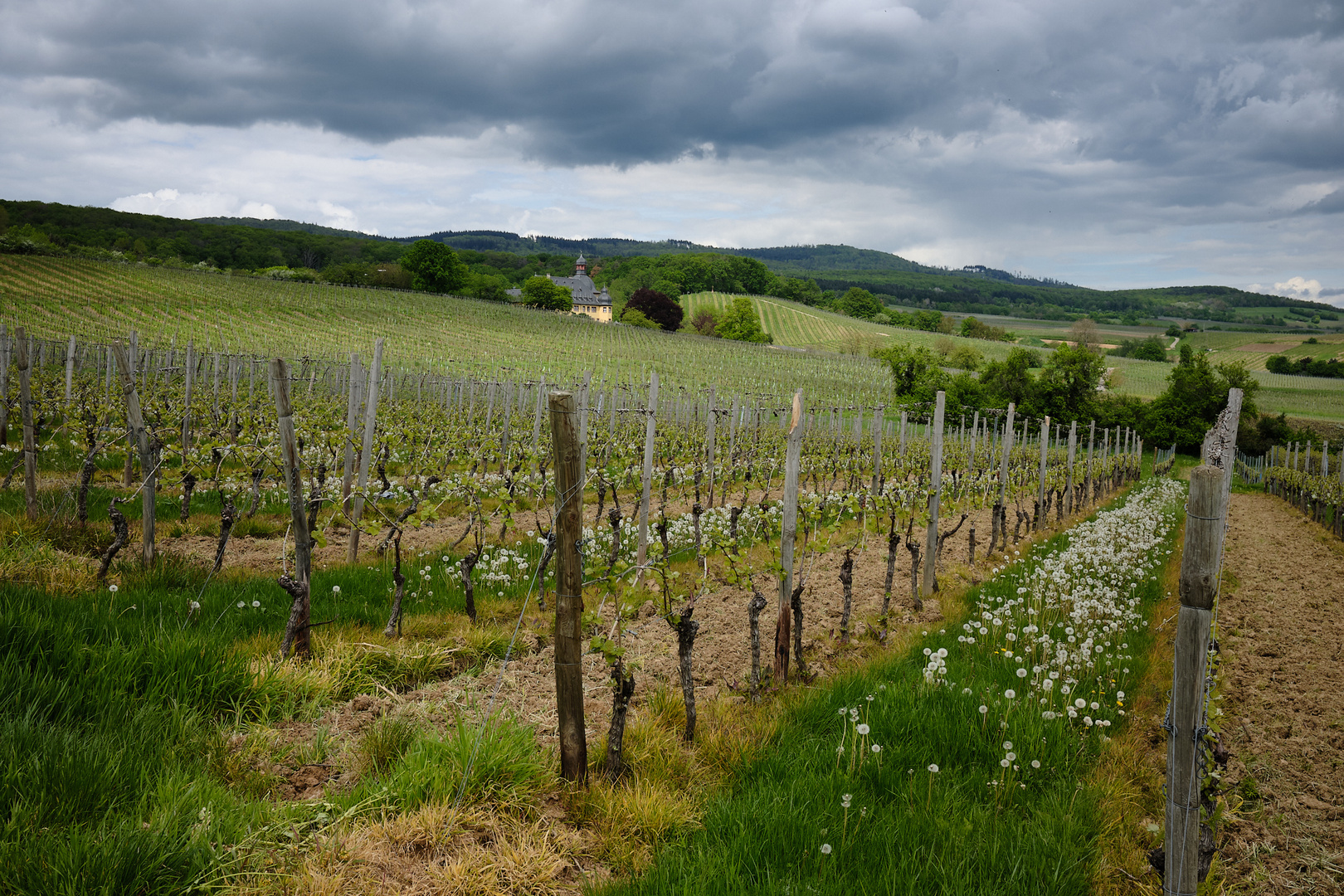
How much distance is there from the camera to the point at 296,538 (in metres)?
4.54

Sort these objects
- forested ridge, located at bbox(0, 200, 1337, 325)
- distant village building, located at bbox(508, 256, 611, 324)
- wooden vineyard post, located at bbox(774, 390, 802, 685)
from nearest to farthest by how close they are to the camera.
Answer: wooden vineyard post, located at bbox(774, 390, 802, 685), forested ridge, located at bbox(0, 200, 1337, 325), distant village building, located at bbox(508, 256, 611, 324)

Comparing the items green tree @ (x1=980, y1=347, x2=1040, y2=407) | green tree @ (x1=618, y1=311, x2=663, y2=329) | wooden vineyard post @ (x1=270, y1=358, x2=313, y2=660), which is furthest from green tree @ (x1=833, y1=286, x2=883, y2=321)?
wooden vineyard post @ (x1=270, y1=358, x2=313, y2=660)

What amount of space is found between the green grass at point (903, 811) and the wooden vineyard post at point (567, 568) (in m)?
0.82

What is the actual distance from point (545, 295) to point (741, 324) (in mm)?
30273

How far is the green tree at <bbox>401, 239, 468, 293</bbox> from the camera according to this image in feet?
277

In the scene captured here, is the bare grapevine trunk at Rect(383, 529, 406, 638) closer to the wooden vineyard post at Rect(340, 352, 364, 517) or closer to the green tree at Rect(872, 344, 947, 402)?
the wooden vineyard post at Rect(340, 352, 364, 517)

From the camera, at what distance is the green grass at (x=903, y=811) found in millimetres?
2820

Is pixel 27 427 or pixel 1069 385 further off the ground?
pixel 1069 385

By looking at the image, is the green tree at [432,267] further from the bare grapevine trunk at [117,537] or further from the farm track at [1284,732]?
the farm track at [1284,732]

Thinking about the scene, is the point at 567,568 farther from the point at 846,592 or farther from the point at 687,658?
the point at 846,592

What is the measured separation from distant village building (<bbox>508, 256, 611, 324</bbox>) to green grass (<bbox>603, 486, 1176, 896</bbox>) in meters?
100

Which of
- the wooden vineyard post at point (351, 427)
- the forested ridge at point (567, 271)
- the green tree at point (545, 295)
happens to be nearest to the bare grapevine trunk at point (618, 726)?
the wooden vineyard post at point (351, 427)

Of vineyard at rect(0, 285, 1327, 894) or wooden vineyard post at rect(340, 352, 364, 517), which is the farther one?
wooden vineyard post at rect(340, 352, 364, 517)

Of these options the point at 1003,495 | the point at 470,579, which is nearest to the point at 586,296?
the point at 1003,495
